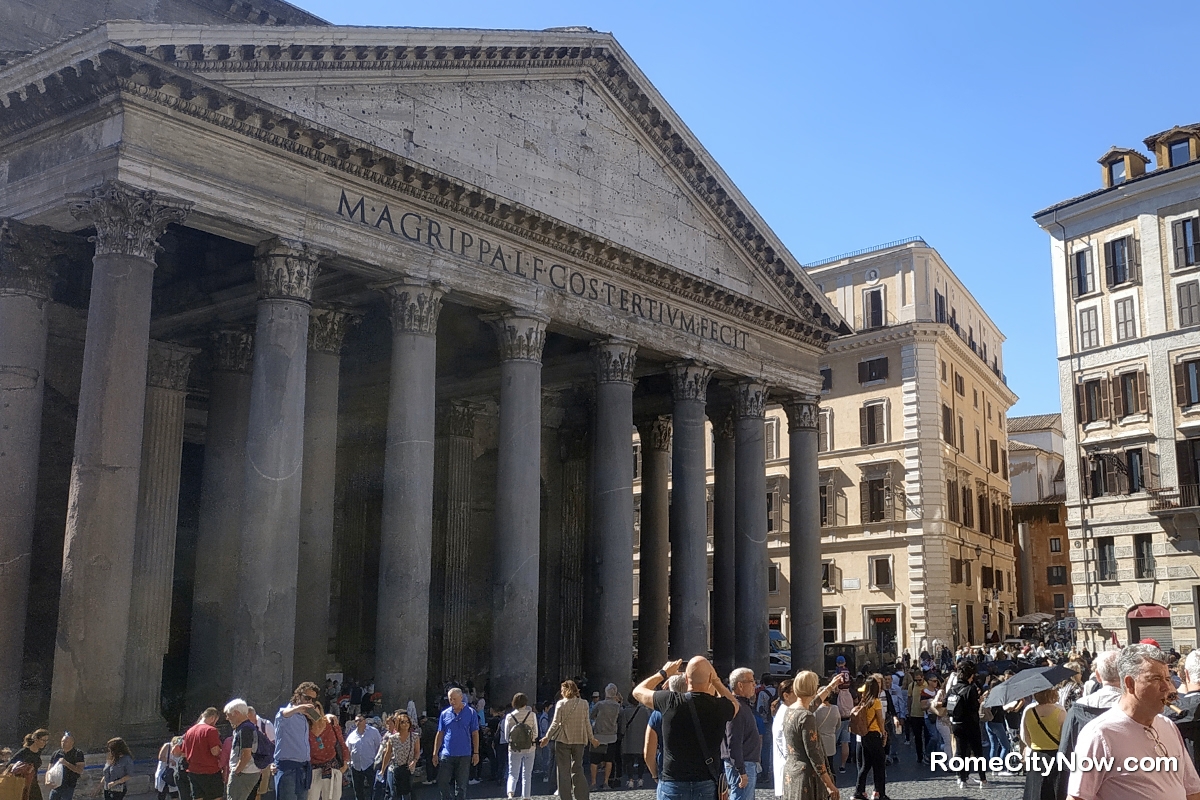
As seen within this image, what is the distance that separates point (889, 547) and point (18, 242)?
27.8 metres

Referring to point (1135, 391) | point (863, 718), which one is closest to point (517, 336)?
point (863, 718)

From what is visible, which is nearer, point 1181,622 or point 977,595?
point 1181,622

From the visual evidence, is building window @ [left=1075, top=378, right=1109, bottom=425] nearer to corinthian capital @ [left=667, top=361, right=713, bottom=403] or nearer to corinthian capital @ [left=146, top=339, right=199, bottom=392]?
corinthian capital @ [left=667, top=361, right=713, bottom=403]

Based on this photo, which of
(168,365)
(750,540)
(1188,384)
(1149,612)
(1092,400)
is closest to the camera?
(168,365)

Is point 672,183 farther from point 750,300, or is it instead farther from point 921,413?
point 921,413

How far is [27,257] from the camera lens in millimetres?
14016

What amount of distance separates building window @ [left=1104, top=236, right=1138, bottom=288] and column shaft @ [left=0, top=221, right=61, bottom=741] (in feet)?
84.9

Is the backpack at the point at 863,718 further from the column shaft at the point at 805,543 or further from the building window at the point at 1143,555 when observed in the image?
the building window at the point at 1143,555

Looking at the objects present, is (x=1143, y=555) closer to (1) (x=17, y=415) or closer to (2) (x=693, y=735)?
(1) (x=17, y=415)

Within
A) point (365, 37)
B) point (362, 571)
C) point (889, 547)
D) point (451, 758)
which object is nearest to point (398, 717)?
point (451, 758)

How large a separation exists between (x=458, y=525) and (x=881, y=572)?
56.1 feet

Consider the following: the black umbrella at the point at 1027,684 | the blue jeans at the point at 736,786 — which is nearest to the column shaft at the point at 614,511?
the black umbrella at the point at 1027,684

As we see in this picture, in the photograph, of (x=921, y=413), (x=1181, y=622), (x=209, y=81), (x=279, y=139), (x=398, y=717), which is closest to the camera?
(x=398, y=717)

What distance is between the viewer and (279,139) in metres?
14.4
